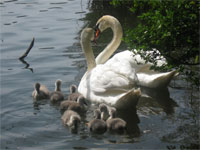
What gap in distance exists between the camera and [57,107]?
9180 millimetres

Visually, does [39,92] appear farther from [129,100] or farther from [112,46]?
[112,46]

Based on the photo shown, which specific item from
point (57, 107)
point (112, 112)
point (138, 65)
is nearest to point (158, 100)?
point (138, 65)

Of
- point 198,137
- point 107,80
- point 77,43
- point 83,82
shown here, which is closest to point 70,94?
point 83,82

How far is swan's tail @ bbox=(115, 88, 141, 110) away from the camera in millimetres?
8336

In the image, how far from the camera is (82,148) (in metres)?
7.11

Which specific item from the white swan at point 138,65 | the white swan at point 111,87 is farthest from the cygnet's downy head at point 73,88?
the white swan at point 138,65

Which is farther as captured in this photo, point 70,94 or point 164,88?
point 164,88

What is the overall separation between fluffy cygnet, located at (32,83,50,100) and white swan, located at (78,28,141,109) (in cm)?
76

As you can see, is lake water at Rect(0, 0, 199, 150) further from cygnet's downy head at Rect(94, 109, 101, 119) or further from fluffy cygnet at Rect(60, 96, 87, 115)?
cygnet's downy head at Rect(94, 109, 101, 119)

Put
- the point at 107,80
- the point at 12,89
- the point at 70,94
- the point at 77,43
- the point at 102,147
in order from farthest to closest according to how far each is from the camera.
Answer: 1. the point at 77,43
2. the point at 12,89
3. the point at 70,94
4. the point at 107,80
5. the point at 102,147

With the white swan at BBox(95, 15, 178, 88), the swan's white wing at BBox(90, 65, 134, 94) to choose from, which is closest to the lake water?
the white swan at BBox(95, 15, 178, 88)

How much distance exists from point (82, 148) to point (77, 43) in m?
7.58

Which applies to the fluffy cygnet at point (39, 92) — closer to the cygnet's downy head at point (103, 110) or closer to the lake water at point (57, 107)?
the lake water at point (57, 107)

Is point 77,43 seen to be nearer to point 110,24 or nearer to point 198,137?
point 110,24
